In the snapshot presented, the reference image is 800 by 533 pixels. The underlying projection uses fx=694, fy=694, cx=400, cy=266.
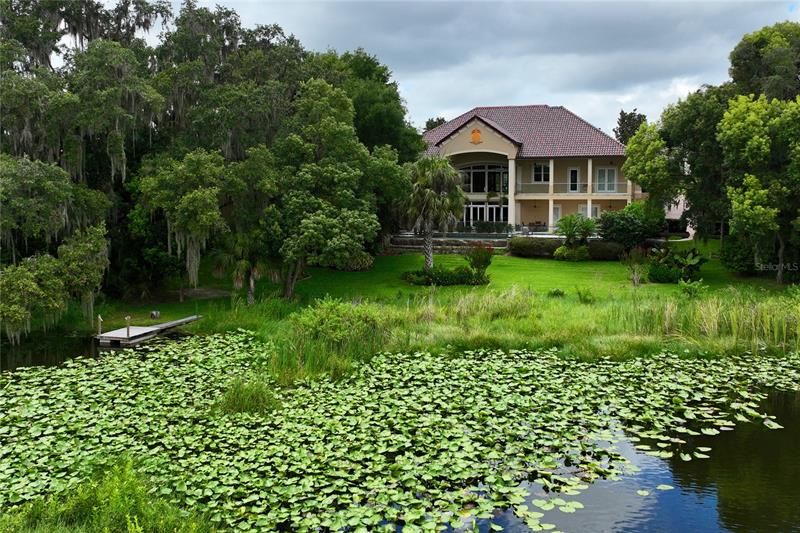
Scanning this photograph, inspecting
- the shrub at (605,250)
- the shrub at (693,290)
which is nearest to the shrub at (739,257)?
the shrub at (605,250)

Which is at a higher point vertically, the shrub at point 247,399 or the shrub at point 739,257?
the shrub at point 739,257

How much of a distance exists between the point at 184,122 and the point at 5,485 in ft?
61.4

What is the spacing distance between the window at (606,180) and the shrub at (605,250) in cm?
1026

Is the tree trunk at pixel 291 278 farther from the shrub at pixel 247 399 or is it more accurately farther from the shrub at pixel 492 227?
the shrub at pixel 492 227

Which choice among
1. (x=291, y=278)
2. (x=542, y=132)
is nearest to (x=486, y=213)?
(x=542, y=132)

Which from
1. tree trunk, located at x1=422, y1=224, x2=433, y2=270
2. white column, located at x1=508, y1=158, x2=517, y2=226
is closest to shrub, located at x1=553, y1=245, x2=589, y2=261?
tree trunk, located at x1=422, y1=224, x2=433, y2=270

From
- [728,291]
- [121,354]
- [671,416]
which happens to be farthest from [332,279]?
[671,416]

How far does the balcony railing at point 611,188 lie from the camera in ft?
140

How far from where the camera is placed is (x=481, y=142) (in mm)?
43156

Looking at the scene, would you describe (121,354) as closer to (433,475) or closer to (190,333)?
(190,333)

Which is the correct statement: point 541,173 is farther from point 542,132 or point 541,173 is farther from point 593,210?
point 593,210

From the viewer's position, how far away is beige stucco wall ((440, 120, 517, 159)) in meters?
42.6

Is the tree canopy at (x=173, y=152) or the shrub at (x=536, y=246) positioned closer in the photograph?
the tree canopy at (x=173, y=152)

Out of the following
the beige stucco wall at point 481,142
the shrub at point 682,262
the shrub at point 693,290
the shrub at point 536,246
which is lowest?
the shrub at point 693,290
